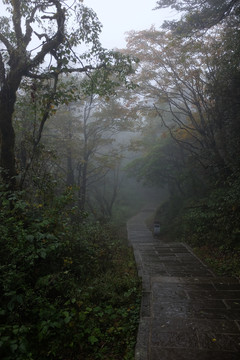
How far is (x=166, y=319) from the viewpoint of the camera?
3342 mm

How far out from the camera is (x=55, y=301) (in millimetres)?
3467

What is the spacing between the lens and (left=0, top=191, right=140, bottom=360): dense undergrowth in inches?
109

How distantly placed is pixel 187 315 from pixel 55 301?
6.12ft

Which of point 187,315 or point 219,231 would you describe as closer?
point 187,315

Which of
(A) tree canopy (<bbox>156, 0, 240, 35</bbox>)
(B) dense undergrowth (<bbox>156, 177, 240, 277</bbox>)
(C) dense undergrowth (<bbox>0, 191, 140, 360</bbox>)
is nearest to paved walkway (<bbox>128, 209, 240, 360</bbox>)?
(C) dense undergrowth (<bbox>0, 191, 140, 360</bbox>)

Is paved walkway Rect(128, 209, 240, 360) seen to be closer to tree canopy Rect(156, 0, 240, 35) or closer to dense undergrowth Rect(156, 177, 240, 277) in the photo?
dense undergrowth Rect(156, 177, 240, 277)

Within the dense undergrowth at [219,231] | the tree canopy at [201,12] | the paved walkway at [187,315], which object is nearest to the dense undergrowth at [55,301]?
the paved walkway at [187,315]

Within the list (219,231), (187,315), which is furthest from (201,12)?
(187,315)

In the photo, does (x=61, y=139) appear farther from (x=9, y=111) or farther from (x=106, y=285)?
(x=106, y=285)

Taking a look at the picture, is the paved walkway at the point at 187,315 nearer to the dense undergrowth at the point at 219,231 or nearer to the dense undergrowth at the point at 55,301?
the dense undergrowth at the point at 55,301

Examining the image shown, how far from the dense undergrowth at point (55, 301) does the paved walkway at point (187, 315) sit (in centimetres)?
23

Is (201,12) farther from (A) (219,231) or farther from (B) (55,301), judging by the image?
(B) (55,301)

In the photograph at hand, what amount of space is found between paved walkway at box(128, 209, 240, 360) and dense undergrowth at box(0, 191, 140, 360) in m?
0.23

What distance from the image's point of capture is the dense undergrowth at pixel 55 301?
2.78 m
